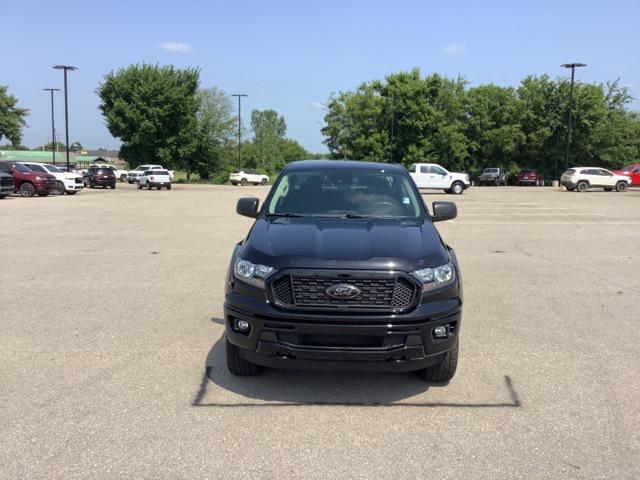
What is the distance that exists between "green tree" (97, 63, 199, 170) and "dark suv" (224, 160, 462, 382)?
Answer: 54.4 m

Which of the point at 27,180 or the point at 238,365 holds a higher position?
the point at 27,180

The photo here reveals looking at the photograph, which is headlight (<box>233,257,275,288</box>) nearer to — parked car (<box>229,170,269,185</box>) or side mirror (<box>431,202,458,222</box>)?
side mirror (<box>431,202,458,222</box>)

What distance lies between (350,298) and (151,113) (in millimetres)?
55504

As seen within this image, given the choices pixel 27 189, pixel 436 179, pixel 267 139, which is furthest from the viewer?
pixel 267 139

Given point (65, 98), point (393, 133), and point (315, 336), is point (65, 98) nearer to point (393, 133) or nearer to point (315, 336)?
point (393, 133)

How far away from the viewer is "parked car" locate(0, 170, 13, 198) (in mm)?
25156

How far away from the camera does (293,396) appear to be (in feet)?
13.7

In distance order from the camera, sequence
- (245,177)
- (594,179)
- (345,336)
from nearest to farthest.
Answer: (345,336) → (594,179) → (245,177)

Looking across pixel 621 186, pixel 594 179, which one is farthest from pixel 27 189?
pixel 621 186

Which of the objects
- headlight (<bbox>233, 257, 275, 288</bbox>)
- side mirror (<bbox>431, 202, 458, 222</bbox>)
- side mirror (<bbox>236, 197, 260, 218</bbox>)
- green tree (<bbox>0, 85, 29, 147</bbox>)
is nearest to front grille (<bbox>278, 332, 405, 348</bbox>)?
headlight (<bbox>233, 257, 275, 288</bbox>)

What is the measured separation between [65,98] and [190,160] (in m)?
19.4

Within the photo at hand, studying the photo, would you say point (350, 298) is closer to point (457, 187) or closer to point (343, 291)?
point (343, 291)

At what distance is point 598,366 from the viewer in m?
4.89

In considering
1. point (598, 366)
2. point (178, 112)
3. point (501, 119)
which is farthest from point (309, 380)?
point (501, 119)
